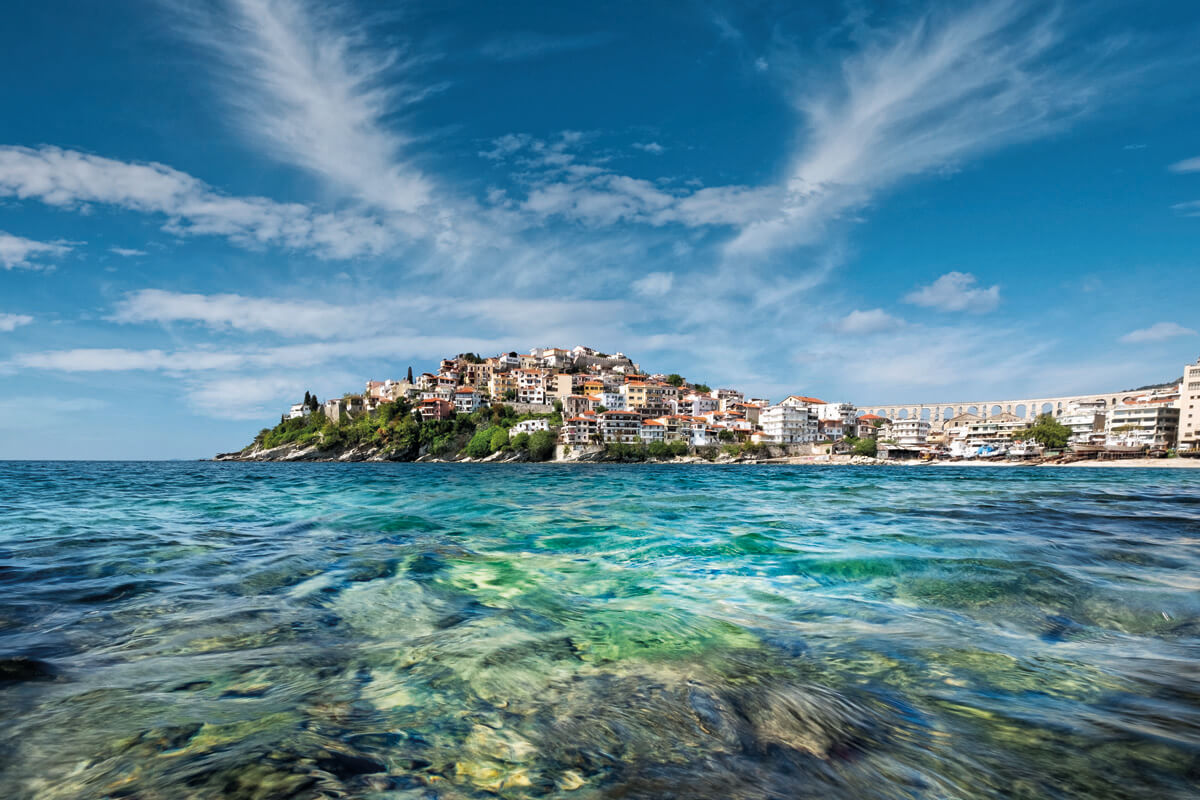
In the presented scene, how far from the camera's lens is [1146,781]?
7.77 ft

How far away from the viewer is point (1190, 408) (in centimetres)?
8200

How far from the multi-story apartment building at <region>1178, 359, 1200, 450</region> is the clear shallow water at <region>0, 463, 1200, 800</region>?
348 ft

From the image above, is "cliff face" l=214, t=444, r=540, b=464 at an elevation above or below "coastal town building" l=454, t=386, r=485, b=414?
below

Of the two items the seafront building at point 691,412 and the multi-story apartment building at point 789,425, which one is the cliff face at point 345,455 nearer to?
the seafront building at point 691,412

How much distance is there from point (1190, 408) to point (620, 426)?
85094mm

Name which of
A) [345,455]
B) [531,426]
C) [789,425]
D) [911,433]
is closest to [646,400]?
[531,426]

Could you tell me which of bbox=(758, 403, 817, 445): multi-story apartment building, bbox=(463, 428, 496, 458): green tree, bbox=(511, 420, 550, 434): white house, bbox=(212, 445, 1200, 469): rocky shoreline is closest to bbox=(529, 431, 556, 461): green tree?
bbox=(212, 445, 1200, 469): rocky shoreline

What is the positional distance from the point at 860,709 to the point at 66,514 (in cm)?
1675

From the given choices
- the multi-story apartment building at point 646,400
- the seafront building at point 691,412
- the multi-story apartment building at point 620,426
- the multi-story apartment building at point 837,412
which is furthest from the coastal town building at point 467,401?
the multi-story apartment building at point 837,412

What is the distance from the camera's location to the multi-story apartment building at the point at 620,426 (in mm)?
99312

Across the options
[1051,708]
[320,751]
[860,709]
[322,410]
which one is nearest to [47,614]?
[320,751]

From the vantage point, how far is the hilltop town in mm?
91688

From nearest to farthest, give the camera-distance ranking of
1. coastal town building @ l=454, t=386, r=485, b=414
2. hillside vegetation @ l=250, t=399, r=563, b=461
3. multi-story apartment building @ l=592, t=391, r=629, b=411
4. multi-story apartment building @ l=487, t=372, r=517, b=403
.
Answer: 1. hillside vegetation @ l=250, t=399, r=563, b=461
2. multi-story apartment building @ l=592, t=391, r=629, b=411
3. coastal town building @ l=454, t=386, r=485, b=414
4. multi-story apartment building @ l=487, t=372, r=517, b=403

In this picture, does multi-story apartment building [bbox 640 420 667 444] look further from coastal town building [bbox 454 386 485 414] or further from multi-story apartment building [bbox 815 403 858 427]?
multi-story apartment building [bbox 815 403 858 427]
